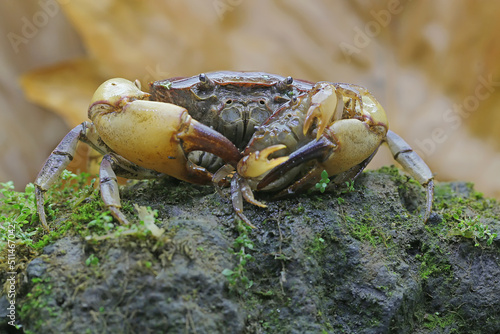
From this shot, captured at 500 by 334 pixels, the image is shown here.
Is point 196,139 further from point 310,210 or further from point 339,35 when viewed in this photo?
point 339,35

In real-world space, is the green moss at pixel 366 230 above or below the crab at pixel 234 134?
below

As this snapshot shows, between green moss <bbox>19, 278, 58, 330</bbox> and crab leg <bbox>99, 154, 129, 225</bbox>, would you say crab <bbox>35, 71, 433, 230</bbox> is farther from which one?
green moss <bbox>19, 278, 58, 330</bbox>

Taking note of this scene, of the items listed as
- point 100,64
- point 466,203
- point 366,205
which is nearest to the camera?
point 366,205

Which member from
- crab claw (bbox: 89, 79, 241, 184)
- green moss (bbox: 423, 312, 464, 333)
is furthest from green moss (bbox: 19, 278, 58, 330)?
green moss (bbox: 423, 312, 464, 333)

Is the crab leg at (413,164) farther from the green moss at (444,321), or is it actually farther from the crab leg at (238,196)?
the crab leg at (238,196)

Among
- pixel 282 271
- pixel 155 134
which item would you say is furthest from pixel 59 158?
pixel 282 271

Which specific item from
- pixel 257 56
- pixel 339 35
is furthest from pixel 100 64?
pixel 339 35

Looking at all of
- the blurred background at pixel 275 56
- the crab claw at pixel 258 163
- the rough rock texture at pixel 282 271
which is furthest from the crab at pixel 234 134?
the blurred background at pixel 275 56
